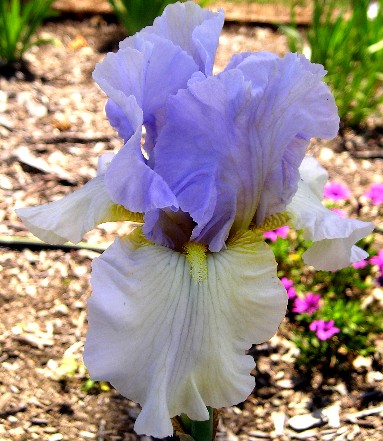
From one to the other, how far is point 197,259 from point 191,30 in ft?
1.54

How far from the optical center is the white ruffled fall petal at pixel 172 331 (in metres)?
1.12

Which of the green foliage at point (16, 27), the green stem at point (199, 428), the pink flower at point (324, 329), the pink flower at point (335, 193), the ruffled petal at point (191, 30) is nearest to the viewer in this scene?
the ruffled petal at point (191, 30)

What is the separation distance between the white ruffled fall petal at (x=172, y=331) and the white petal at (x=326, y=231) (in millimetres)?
169

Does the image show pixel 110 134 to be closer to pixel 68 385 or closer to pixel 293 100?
pixel 68 385

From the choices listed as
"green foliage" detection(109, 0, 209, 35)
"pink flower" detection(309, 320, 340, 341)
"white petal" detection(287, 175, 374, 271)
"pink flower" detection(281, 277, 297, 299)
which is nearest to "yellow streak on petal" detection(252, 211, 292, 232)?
"white petal" detection(287, 175, 374, 271)

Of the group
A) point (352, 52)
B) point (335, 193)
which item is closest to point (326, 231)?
point (335, 193)

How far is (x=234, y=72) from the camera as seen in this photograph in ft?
3.78

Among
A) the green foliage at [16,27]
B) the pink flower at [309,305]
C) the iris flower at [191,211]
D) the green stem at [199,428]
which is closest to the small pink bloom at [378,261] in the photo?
the pink flower at [309,305]

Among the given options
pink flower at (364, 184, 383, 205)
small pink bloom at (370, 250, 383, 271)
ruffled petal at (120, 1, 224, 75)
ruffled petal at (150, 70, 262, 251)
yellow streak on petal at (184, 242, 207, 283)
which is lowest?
small pink bloom at (370, 250, 383, 271)

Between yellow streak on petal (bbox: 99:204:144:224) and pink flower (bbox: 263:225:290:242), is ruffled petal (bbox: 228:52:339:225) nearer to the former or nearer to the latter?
yellow streak on petal (bbox: 99:204:144:224)

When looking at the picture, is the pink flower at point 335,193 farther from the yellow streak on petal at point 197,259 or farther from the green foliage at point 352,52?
the yellow streak on petal at point 197,259

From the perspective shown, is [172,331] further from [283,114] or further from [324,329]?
[324,329]

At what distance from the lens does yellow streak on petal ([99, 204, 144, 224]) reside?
1.33 metres

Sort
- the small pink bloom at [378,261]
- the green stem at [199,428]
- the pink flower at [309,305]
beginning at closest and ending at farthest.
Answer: the green stem at [199,428]
the pink flower at [309,305]
the small pink bloom at [378,261]
